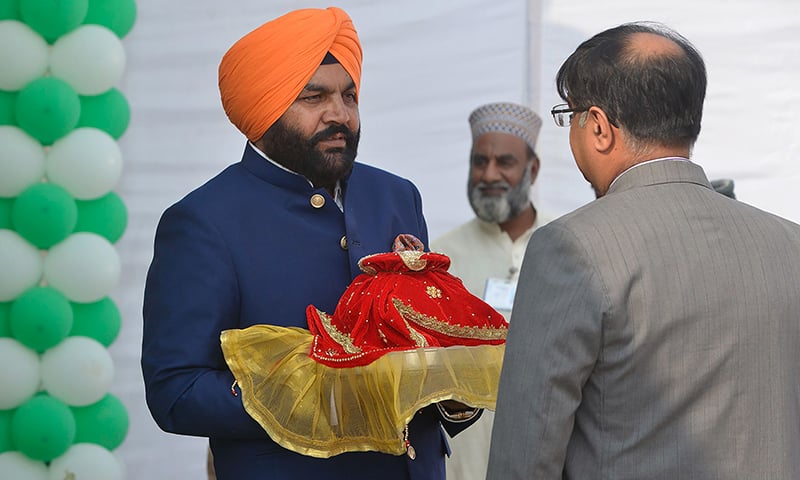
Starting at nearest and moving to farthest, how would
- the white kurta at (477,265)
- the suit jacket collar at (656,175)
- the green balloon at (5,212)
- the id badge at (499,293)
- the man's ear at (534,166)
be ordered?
the suit jacket collar at (656,175) → the green balloon at (5,212) → the white kurta at (477,265) → the id badge at (499,293) → the man's ear at (534,166)

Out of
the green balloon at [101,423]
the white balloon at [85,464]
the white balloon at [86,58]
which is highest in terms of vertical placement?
the white balloon at [86,58]

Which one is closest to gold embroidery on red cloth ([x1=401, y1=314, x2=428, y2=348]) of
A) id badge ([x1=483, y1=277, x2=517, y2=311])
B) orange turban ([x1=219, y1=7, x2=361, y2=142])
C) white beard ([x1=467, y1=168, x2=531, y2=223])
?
orange turban ([x1=219, y1=7, x2=361, y2=142])

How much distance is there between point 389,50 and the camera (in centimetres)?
566

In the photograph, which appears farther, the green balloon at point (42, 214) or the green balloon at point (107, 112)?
the green balloon at point (107, 112)

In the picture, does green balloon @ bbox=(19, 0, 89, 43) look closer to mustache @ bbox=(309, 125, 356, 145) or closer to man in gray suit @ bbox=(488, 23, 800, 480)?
mustache @ bbox=(309, 125, 356, 145)

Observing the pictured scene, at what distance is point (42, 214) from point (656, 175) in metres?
2.91

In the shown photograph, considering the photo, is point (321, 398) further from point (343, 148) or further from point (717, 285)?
point (717, 285)

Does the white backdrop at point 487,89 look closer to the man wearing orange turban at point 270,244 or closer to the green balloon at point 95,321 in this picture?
the green balloon at point 95,321

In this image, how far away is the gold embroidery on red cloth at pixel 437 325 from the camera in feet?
7.89

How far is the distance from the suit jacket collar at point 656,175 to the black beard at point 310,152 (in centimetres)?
91

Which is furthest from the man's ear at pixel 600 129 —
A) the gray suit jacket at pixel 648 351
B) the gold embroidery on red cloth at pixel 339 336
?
the gold embroidery on red cloth at pixel 339 336

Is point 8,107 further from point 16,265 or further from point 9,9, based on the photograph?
point 16,265

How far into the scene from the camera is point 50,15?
4262 millimetres

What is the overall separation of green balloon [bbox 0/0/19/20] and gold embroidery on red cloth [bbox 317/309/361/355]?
246cm
